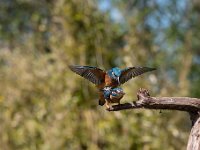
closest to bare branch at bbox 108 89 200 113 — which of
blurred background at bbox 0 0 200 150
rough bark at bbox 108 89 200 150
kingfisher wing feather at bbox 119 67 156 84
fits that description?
rough bark at bbox 108 89 200 150

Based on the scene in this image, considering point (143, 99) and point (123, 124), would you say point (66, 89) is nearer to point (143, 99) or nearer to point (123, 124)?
point (123, 124)

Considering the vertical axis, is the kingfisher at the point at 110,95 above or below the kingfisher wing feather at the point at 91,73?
below

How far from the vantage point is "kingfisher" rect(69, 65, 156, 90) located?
2502 millimetres

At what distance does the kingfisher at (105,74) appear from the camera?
2.50m

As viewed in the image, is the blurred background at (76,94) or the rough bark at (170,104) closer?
the rough bark at (170,104)

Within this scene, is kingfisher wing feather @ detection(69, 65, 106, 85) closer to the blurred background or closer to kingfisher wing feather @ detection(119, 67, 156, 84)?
kingfisher wing feather @ detection(119, 67, 156, 84)

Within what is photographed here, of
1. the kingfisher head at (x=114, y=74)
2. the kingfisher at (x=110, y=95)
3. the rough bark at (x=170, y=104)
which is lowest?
the rough bark at (x=170, y=104)

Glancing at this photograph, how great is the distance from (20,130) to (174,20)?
5086 mm

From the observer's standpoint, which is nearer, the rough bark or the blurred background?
the rough bark

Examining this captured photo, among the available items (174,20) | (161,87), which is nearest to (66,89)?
(161,87)

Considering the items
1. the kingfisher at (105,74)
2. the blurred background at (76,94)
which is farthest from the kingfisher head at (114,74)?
the blurred background at (76,94)

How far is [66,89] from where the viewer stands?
5473 millimetres

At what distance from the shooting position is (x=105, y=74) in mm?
2525

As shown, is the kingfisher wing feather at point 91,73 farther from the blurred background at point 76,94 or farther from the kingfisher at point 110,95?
the blurred background at point 76,94
